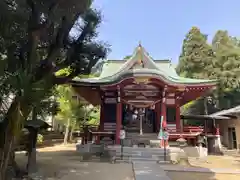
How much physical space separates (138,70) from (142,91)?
1.97 m

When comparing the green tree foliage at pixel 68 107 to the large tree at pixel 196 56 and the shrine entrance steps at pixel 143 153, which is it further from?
the large tree at pixel 196 56

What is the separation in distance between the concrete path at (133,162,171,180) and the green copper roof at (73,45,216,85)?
4142 mm

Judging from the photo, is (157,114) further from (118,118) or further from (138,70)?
(138,70)

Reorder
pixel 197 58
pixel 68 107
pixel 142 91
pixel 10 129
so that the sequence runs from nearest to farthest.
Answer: pixel 10 129
pixel 142 91
pixel 68 107
pixel 197 58

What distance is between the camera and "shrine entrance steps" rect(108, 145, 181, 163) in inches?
374

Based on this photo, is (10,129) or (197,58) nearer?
(10,129)

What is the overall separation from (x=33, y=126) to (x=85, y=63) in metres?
2.72

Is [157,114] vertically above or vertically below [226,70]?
below

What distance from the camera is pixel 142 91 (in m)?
12.1

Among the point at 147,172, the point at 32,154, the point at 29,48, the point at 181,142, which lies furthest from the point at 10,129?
the point at 181,142

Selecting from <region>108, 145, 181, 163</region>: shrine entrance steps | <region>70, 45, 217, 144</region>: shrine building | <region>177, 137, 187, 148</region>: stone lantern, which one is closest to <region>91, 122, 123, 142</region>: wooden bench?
<region>70, 45, 217, 144</region>: shrine building

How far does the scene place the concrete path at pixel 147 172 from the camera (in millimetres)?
6525

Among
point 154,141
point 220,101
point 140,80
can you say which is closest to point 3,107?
point 140,80

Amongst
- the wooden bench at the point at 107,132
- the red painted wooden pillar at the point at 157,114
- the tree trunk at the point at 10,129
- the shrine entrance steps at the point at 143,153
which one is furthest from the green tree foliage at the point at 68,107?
the tree trunk at the point at 10,129
